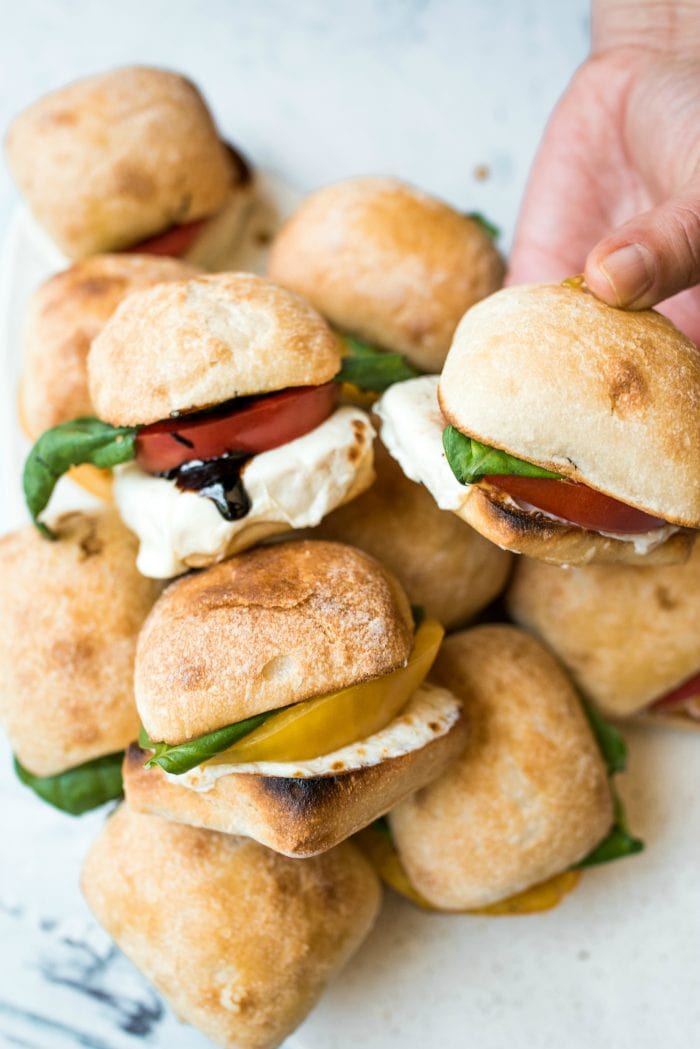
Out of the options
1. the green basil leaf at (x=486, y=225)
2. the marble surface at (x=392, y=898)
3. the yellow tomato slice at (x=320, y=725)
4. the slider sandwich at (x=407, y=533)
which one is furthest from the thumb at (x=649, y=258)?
the marble surface at (x=392, y=898)

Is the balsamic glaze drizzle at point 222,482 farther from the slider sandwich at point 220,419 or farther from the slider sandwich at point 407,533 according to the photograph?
the slider sandwich at point 407,533

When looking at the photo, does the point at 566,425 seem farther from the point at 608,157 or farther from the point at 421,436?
the point at 608,157

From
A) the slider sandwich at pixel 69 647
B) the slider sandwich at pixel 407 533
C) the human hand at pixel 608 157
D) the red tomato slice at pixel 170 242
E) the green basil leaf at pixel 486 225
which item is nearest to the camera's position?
the slider sandwich at pixel 69 647

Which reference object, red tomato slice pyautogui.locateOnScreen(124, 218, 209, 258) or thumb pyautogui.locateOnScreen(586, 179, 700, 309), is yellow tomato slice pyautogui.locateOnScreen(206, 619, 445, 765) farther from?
red tomato slice pyautogui.locateOnScreen(124, 218, 209, 258)

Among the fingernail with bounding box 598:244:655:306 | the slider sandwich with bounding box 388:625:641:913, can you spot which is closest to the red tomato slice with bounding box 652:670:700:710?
the slider sandwich with bounding box 388:625:641:913

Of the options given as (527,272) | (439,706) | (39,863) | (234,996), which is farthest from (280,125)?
(234,996)

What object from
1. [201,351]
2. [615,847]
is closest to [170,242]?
[201,351]

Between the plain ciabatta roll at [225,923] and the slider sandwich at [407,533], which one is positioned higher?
the slider sandwich at [407,533]
